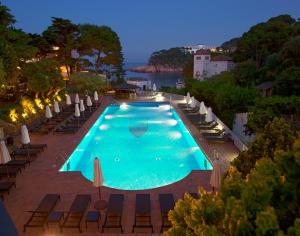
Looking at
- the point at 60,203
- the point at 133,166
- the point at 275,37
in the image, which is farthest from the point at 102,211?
the point at 275,37

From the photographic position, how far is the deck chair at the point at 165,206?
7.38m

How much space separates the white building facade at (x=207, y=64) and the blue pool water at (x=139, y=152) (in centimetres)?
3102

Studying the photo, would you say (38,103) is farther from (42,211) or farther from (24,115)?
(42,211)

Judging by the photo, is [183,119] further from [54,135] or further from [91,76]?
[91,76]

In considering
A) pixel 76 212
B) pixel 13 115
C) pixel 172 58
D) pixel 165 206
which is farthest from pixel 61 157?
pixel 172 58

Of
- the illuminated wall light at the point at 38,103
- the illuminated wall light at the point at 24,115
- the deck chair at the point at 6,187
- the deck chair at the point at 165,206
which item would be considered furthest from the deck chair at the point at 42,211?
the illuminated wall light at the point at 38,103

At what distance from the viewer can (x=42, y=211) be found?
796 cm

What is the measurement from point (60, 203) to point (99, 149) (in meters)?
7.25

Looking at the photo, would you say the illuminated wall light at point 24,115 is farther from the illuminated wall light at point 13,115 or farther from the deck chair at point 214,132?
the deck chair at point 214,132

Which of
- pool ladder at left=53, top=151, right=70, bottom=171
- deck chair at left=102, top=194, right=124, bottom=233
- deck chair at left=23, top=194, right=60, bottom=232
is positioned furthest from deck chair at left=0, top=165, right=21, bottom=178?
deck chair at left=102, top=194, right=124, bottom=233

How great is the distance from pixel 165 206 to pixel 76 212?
241 cm

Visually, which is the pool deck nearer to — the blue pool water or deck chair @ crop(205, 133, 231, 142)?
deck chair @ crop(205, 133, 231, 142)

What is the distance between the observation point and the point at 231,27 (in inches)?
5714

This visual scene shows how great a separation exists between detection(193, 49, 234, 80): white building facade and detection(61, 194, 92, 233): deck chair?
1816 inches
